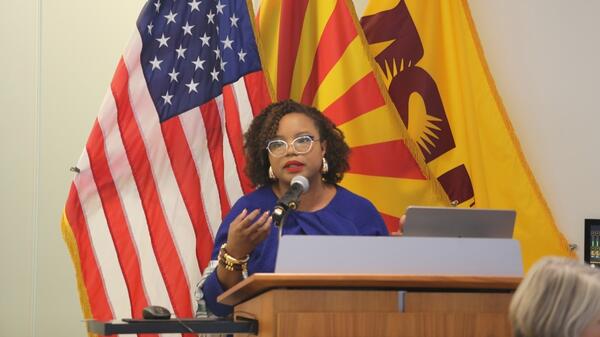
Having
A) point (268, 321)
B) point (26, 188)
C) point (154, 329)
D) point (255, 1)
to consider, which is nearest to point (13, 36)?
point (26, 188)

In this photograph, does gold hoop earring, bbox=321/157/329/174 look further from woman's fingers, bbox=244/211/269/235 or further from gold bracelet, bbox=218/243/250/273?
woman's fingers, bbox=244/211/269/235

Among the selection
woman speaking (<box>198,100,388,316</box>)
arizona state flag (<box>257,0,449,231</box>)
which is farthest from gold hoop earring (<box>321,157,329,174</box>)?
arizona state flag (<box>257,0,449,231</box>)

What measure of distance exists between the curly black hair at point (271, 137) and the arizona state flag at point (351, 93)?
81 cm

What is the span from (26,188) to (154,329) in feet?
6.30

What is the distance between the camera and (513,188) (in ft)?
14.1

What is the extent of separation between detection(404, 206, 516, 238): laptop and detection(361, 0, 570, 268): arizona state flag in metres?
1.83

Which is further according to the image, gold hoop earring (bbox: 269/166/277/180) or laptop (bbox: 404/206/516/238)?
gold hoop earring (bbox: 269/166/277/180)

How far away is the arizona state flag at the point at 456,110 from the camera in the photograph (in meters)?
4.29

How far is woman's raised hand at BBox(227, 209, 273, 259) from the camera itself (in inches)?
97.0

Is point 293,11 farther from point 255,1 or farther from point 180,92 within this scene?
point 180,92

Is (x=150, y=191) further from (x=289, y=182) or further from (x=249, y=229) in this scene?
(x=249, y=229)

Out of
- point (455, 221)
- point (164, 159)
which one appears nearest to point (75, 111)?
point (164, 159)

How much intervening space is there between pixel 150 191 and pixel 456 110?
1449 millimetres

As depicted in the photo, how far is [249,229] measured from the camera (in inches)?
97.3
